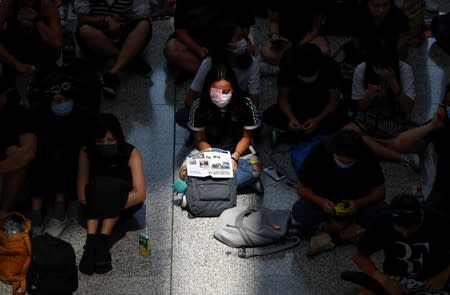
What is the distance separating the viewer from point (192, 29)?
928cm

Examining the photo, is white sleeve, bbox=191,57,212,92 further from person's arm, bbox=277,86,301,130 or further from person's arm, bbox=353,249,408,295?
person's arm, bbox=353,249,408,295

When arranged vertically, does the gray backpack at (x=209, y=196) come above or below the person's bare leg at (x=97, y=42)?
below

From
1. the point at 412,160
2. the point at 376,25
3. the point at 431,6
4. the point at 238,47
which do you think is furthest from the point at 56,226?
the point at 431,6

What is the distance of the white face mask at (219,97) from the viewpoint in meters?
8.15

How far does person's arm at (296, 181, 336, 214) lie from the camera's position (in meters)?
7.51

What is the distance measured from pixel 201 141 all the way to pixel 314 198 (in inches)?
50.2

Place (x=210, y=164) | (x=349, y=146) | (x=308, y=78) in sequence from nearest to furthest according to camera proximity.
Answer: (x=349, y=146)
(x=210, y=164)
(x=308, y=78)

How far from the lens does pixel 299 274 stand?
298 inches

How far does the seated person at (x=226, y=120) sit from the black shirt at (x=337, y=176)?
29.8 inches

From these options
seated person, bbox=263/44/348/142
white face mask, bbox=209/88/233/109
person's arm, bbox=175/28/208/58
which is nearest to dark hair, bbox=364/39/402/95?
seated person, bbox=263/44/348/142

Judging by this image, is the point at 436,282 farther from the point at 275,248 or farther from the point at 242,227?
the point at 242,227

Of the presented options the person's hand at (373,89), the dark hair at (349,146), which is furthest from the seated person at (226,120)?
the dark hair at (349,146)

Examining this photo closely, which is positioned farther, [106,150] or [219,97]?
[219,97]

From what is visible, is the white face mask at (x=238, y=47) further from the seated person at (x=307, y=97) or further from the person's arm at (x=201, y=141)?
the person's arm at (x=201, y=141)
